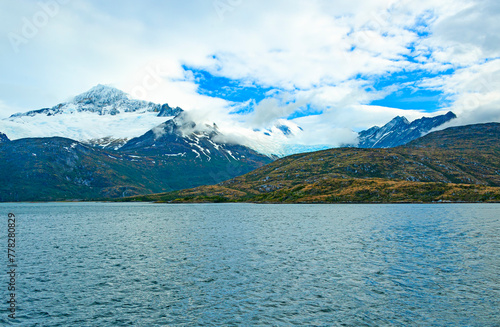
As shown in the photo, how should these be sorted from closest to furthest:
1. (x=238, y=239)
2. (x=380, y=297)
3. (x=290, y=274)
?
(x=380, y=297) < (x=290, y=274) < (x=238, y=239)

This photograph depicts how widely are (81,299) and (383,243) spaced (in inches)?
2735

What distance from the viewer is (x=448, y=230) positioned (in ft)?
366

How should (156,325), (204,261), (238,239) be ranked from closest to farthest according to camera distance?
(156,325)
(204,261)
(238,239)

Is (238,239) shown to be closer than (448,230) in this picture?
Yes

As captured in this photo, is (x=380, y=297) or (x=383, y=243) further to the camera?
(x=383, y=243)

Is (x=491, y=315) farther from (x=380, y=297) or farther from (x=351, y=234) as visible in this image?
(x=351, y=234)

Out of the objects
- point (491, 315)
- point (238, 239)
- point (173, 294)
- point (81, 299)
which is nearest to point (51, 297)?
point (81, 299)

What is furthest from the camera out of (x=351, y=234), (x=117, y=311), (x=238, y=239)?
(x=351, y=234)

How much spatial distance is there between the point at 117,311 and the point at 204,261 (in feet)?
93.6

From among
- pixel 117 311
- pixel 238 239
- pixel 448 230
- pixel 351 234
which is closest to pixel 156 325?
pixel 117 311

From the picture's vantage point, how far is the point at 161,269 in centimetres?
6112

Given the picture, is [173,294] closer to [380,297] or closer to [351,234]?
[380,297]

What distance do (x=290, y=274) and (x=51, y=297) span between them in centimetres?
3388

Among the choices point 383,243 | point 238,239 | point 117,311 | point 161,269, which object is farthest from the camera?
point 238,239
